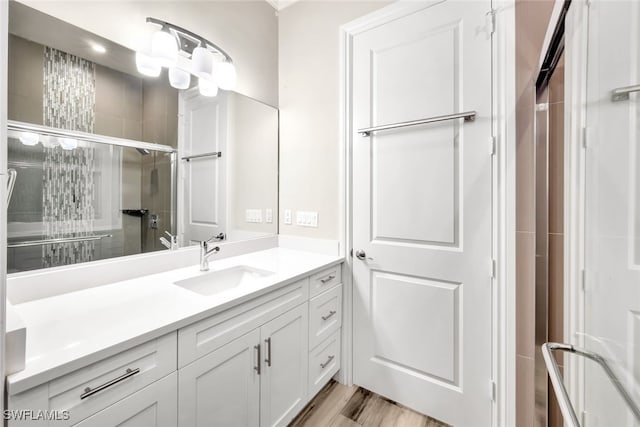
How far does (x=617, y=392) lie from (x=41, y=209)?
184 centimetres

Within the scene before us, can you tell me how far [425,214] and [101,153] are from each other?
164 cm

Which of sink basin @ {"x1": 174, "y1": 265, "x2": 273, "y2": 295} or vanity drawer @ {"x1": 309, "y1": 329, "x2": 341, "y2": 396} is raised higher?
sink basin @ {"x1": 174, "y1": 265, "x2": 273, "y2": 295}

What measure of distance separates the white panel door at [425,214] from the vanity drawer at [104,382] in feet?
3.91

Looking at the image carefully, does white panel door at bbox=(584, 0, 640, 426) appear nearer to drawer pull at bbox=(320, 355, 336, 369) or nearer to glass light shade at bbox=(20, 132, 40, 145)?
drawer pull at bbox=(320, 355, 336, 369)

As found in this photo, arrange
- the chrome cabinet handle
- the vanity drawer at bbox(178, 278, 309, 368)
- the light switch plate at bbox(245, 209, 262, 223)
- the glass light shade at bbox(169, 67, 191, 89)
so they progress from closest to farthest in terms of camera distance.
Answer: the vanity drawer at bbox(178, 278, 309, 368), the chrome cabinet handle, the glass light shade at bbox(169, 67, 191, 89), the light switch plate at bbox(245, 209, 262, 223)

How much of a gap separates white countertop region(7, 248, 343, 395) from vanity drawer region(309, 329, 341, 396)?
52 cm

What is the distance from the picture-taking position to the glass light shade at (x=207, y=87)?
1576mm

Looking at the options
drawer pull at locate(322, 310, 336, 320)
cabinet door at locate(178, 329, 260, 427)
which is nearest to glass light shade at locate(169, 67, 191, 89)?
cabinet door at locate(178, 329, 260, 427)

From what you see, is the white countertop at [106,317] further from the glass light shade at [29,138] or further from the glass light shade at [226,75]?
the glass light shade at [226,75]

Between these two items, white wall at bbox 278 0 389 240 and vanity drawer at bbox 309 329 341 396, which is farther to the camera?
white wall at bbox 278 0 389 240

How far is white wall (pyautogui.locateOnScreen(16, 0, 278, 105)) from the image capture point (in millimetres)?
1149

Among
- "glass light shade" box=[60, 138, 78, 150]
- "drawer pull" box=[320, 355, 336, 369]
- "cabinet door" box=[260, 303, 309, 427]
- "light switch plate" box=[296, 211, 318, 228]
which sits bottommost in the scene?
"drawer pull" box=[320, 355, 336, 369]

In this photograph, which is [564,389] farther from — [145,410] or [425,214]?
[145,410]

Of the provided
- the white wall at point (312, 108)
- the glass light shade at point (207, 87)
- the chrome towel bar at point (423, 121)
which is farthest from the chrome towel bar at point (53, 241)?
the chrome towel bar at point (423, 121)
